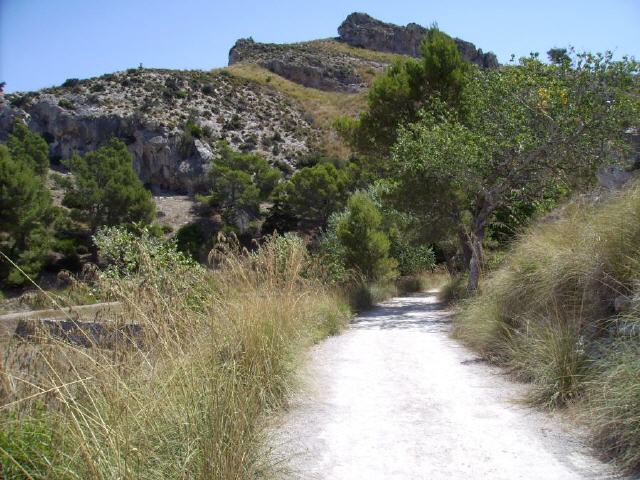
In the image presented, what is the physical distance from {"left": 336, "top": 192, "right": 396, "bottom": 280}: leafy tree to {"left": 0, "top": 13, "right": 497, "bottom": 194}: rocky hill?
111 ft

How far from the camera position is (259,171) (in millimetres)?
47875

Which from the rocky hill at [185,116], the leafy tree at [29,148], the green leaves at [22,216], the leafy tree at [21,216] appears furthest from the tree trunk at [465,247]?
the rocky hill at [185,116]

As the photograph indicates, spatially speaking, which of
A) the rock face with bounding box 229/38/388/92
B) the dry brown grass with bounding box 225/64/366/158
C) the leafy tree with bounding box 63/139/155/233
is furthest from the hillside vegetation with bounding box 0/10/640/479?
the rock face with bounding box 229/38/388/92

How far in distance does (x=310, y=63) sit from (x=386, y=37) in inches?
1290

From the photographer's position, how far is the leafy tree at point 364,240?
20.6m

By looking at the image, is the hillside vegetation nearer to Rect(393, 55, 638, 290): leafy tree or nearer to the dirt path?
Rect(393, 55, 638, 290): leafy tree

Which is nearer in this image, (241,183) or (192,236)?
(192,236)

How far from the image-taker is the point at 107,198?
41000 millimetres

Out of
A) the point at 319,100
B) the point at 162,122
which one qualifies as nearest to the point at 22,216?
the point at 162,122

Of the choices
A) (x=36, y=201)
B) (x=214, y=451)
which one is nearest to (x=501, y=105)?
(x=214, y=451)

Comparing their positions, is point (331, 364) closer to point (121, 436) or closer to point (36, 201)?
point (121, 436)

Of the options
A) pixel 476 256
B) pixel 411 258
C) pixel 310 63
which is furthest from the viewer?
pixel 310 63

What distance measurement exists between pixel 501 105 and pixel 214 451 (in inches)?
458

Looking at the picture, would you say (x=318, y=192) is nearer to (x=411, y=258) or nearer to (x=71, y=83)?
(x=411, y=258)
